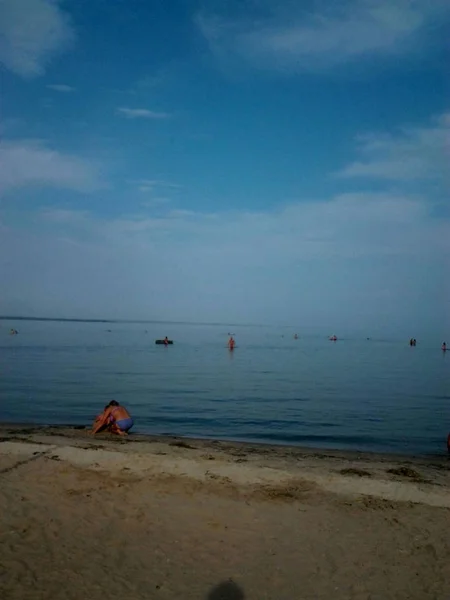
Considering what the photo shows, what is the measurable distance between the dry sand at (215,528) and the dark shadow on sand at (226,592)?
13mm

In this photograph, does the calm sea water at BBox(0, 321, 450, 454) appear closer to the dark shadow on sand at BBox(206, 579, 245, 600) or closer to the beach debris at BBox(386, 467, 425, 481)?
the beach debris at BBox(386, 467, 425, 481)

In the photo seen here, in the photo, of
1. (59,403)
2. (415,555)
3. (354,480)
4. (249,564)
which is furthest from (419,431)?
(59,403)

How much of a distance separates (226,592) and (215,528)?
6.02ft

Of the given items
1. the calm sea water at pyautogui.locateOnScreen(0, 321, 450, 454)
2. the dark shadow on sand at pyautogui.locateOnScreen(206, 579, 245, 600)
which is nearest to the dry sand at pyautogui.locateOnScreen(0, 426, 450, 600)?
the dark shadow on sand at pyautogui.locateOnScreen(206, 579, 245, 600)

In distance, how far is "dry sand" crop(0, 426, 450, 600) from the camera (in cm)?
597

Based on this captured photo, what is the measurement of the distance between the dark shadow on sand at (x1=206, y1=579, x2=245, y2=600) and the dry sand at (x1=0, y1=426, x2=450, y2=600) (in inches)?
0.5

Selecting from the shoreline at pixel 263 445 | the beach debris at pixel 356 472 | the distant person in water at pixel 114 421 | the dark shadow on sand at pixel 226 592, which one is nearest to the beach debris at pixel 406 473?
the beach debris at pixel 356 472

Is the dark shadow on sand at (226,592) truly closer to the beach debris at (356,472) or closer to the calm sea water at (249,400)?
the beach debris at (356,472)

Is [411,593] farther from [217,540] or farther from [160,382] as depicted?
[160,382]

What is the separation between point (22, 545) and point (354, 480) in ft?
22.5

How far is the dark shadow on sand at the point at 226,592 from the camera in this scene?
5719 mm

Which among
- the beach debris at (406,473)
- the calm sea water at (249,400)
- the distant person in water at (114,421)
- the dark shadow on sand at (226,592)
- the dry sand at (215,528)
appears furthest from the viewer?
the calm sea water at (249,400)

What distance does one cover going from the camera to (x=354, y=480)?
1035 centimetres

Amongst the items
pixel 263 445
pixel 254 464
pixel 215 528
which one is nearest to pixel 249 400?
pixel 263 445
